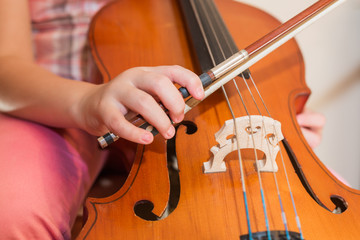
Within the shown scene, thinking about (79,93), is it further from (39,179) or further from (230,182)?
(230,182)

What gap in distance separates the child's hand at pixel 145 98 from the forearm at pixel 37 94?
0.10 metres

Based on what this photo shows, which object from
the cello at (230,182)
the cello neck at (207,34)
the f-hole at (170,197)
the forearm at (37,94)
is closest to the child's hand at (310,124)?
the cello at (230,182)

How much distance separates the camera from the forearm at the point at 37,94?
514 millimetres

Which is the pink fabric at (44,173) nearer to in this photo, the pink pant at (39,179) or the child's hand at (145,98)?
the pink pant at (39,179)

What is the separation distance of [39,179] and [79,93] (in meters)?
0.15

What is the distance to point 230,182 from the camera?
415mm

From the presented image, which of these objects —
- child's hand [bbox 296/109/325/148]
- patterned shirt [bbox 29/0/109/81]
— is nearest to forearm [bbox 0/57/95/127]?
patterned shirt [bbox 29/0/109/81]

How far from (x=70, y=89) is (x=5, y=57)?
197 millimetres

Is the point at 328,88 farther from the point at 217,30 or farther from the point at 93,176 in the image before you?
the point at 93,176

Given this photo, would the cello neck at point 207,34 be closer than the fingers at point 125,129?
No

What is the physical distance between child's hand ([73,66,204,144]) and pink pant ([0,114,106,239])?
0.47 ft

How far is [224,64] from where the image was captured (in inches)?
16.8

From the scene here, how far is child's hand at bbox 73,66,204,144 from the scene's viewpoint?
15.5 inches

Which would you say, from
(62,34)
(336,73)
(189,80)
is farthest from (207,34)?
(336,73)
